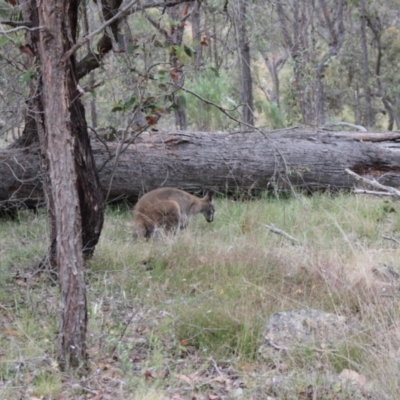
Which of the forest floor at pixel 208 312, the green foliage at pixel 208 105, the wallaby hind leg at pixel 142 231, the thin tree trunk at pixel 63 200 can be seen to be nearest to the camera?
the forest floor at pixel 208 312

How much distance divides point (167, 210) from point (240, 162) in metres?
1.87

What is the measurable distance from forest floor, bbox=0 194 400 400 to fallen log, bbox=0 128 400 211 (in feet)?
4.60

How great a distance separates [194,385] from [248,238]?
3645mm

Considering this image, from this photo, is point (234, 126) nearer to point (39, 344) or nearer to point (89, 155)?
point (89, 155)

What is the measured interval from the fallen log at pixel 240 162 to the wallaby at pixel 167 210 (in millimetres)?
579

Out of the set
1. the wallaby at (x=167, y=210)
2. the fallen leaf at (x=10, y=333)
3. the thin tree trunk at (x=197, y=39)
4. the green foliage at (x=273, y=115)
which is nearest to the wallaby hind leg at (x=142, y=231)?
the wallaby at (x=167, y=210)

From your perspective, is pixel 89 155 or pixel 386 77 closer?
Answer: pixel 89 155

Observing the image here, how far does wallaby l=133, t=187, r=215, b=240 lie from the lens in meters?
8.67

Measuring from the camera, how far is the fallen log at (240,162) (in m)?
9.87

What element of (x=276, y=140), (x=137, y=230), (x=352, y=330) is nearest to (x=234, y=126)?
(x=276, y=140)

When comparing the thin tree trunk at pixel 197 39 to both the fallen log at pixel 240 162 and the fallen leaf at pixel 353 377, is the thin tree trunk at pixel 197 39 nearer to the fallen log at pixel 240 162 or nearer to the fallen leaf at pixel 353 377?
the fallen log at pixel 240 162

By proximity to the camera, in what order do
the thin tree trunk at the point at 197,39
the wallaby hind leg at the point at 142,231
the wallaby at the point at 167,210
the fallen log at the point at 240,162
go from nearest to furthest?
the thin tree trunk at the point at 197,39
the wallaby hind leg at the point at 142,231
the wallaby at the point at 167,210
the fallen log at the point at 240,162

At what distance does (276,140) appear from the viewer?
35.1 ft

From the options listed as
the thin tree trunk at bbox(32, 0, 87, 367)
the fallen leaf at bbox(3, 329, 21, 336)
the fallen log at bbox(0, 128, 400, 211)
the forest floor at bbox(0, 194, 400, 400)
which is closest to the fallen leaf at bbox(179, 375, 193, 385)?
the forest floor at bbox(0, 194, 400, 400)
